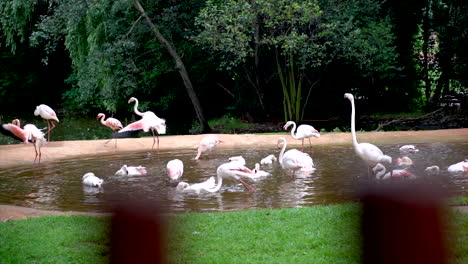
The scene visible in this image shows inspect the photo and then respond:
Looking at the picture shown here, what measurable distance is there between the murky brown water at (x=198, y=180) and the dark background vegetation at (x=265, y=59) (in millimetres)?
6299

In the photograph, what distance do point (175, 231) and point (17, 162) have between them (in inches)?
244

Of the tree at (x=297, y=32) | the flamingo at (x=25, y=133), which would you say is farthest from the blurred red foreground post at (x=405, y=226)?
the tree at (x=297, y=32)

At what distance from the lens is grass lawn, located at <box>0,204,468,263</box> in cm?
442

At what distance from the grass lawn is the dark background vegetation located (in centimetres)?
1057

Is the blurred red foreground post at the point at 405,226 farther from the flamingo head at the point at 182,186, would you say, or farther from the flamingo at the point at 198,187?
the flamingo head at the point at 182,186

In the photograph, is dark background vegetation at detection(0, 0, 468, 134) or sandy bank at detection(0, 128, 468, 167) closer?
sandy bank at detection(0, 128, 468, 167)

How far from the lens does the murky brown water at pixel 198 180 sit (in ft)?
22.0

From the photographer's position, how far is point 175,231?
514 cm

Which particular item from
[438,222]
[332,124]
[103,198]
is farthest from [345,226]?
[332,124]

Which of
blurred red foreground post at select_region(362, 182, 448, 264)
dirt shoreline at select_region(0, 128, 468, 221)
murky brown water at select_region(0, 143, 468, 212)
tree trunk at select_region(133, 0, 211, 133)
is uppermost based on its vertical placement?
tree trunk at select_region(133, 0, 211, 133)

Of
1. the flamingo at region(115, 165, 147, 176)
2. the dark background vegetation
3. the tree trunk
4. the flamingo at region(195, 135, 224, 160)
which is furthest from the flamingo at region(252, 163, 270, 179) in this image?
the tree trunk

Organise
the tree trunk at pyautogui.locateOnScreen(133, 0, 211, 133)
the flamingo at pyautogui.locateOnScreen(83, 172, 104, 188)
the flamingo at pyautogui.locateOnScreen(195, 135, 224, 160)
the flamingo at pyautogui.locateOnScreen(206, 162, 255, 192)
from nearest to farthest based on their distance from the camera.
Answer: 1. the flamingo at pyautogui.locateOnScreen(206, 162, 255, 192)
2. the flamingo at pyautogui.locateOnScreen(83, 172, 104, 188)
3. the flamingo at pyautogui.locateOnScreen(195, 135, 224, 160)
4. the tree trunk at pyautogui.locateOnScreen(133, 0, 211, 133)

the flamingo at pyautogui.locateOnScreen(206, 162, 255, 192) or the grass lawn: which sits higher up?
the flamingo at pyautogui.locateOnScreen(206, 162, 255, 192)

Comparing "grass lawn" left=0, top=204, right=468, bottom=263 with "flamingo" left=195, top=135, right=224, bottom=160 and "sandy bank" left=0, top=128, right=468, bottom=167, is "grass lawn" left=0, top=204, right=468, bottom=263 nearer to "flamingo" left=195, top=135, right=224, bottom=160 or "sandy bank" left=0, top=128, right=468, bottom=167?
"flamingo" left=195, top=135, right=224, bottom=160
